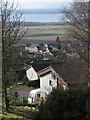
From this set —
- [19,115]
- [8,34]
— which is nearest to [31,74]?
[8,34]

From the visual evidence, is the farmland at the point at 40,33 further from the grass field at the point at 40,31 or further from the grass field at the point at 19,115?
the grass field at the point at 19,115

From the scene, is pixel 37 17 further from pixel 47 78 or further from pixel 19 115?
pixel 47 78

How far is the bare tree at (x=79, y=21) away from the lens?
749cm

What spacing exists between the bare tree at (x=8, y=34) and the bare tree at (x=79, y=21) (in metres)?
1.57

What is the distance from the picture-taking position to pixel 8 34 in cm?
629

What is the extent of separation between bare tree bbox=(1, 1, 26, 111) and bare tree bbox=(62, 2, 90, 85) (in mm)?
1575

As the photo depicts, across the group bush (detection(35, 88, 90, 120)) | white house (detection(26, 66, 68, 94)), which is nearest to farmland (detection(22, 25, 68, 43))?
white house (detection(26, 66, 68, 94))

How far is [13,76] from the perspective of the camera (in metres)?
6.75

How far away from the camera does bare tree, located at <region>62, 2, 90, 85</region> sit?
7.49 m

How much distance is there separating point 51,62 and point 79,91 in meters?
7.07

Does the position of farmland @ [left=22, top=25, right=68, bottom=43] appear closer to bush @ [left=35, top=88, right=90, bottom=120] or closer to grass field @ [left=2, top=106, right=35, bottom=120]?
grass field @ [left=2, top=106, right=35, bottom=120]

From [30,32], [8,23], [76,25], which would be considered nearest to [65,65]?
[76,25]

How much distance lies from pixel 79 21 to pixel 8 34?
207 centimetres

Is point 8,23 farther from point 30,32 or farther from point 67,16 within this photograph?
point 67,16
